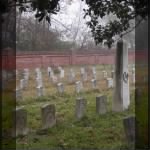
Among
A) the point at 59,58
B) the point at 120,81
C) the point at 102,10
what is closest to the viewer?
the point at 102,10

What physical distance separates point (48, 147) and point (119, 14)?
2537 millimetres

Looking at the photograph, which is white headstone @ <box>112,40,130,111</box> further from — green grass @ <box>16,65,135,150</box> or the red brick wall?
the red brick wall

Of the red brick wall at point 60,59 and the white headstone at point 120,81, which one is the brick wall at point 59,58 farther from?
the white headstone at point 120,81

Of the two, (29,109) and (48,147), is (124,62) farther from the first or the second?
(48,147)

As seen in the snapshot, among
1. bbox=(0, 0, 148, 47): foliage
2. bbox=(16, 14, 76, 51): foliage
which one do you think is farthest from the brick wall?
bbox=(0, 0, 148, 47): foliage

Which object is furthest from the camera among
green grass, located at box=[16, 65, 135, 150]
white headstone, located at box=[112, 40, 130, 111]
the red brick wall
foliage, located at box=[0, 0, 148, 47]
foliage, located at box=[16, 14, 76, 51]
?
foliage, located at box=[16, 14, 76, 51]

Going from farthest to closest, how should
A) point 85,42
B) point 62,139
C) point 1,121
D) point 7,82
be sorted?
point 85,42 → point 7,82 → point 1,121 → point 62,139

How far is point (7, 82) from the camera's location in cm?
1541

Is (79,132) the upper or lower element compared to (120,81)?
lower

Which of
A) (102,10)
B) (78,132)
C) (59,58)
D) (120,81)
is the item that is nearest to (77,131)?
(78,132)

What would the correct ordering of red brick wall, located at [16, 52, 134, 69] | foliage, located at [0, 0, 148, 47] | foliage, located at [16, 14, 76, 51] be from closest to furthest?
foliage, located at [0, 0, 148, 47]
red brick wall, located at [16, 52, 134, 69]
foliage, located at [16, 14, 76, 51]

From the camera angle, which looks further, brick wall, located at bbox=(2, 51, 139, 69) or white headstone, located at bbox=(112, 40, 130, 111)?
brick wall, located at bbox=(2, 51, 139, 69)

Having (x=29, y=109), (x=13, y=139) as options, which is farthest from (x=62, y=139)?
(x=29, y=109)

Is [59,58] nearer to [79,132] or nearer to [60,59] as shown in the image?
[60,59]
